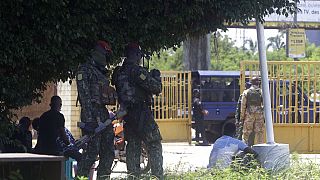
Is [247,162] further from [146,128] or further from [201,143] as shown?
[201,143]

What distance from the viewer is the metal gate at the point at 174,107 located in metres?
21.3

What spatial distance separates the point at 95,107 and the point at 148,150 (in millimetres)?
978

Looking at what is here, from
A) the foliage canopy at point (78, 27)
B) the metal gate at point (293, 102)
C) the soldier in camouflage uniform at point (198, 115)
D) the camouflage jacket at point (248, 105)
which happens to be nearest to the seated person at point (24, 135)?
the foliage canopy at point (78, 27)

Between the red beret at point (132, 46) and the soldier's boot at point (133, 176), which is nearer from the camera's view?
the soldier's boot at point (133, 176)

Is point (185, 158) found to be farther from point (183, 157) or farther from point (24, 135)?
point (24, 135)

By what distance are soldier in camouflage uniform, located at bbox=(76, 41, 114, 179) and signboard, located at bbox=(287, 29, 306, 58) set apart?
2580 centimetres

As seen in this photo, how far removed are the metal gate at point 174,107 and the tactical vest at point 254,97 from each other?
7048 mm

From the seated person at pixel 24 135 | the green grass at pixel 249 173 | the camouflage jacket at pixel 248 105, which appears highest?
the camouflage jacket at pixel 248 105

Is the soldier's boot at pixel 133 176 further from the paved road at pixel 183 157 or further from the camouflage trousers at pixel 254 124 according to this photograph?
the camouflage trousers at pixel 254 124

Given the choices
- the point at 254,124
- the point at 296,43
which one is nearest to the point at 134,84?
the point at 254,124

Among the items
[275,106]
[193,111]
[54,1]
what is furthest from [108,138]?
[193,111]

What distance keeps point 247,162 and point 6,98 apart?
9.18ft

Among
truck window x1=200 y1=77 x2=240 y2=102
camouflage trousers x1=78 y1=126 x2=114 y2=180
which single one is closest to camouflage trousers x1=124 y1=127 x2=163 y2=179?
camouflage trousers x1=78 y1=126 x2=114 y2=180

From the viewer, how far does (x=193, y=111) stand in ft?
68.8
